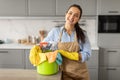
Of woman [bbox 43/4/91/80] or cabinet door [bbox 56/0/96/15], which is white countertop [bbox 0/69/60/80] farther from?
cabinet door [bbox 56/0/96/15]

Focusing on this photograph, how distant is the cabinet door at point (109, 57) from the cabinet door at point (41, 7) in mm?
1136

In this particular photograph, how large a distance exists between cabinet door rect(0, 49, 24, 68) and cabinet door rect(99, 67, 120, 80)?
4.63 feet

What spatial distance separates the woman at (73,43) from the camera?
2.12 meters

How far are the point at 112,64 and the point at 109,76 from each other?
22 cm

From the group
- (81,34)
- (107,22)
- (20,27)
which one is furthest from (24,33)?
(81,34)

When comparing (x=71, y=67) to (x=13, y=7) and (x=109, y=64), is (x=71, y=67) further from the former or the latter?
(x=13, y=7)

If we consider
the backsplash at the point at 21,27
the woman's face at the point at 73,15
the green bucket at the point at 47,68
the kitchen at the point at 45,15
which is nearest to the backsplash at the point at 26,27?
the backsplash at the point at 21,27

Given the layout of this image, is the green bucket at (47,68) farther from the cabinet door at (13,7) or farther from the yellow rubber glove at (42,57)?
the cabinet door at (13,7)

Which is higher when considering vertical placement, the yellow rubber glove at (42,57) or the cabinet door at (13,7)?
the cabinet door at (13,7)

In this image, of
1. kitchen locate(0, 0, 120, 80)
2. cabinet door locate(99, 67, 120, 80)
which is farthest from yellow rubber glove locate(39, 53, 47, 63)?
cabinet door locate(99, 67, 120, 80)

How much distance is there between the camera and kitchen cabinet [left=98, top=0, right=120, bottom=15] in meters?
3.62

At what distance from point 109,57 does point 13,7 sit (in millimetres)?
1914

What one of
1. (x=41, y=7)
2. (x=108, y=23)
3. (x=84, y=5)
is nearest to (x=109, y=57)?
(x=108, y=23)

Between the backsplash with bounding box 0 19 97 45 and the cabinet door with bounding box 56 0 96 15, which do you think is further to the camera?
the backsplash with bounding box 0 19 97 45
